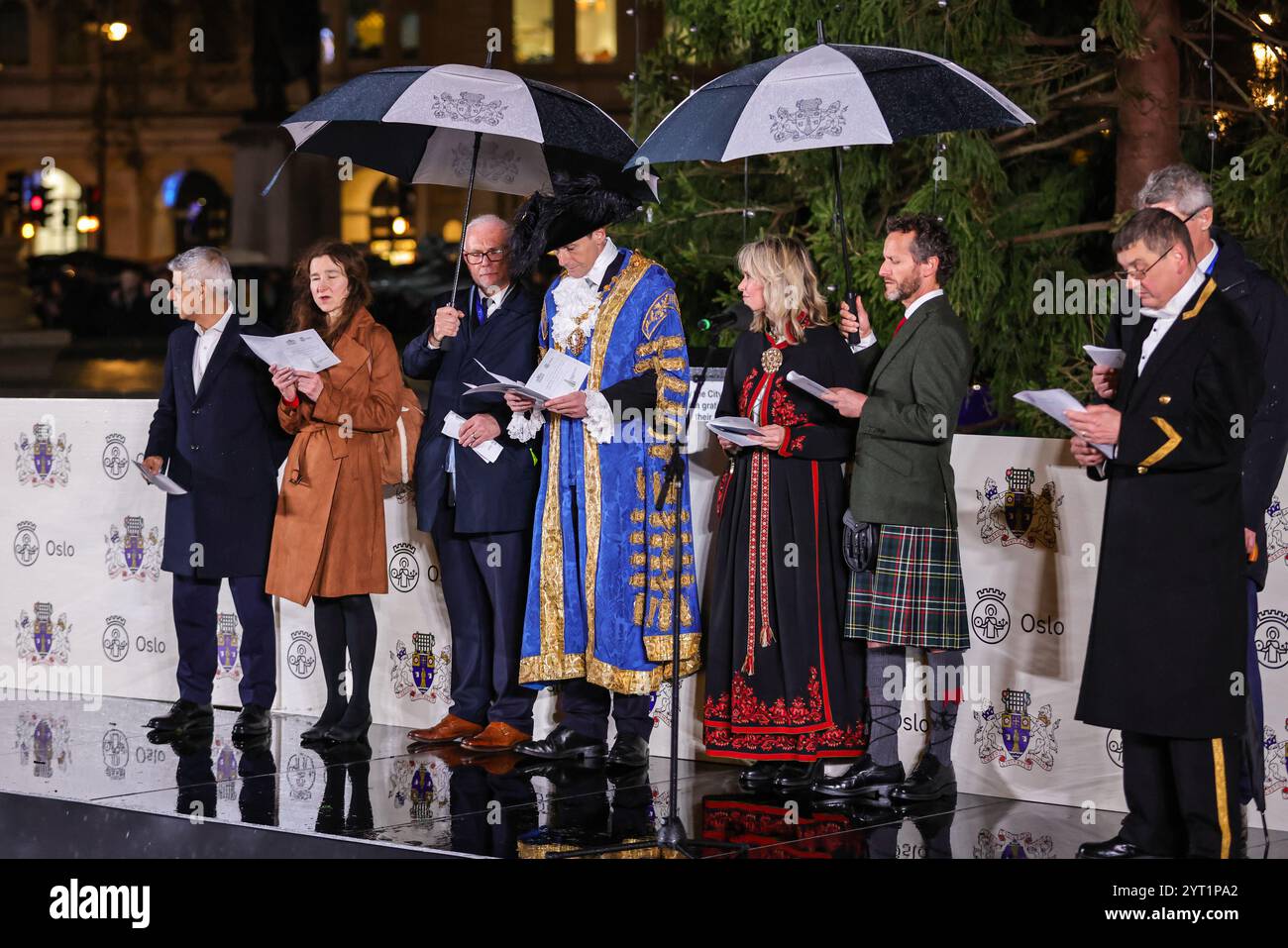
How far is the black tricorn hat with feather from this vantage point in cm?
541

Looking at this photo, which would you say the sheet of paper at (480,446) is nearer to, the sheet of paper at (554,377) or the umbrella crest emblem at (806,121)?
the sheet of paper at (554,377)

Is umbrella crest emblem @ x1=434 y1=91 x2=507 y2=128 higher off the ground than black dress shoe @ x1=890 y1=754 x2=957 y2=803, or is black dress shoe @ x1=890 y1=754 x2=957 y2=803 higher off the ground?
umbrella crest emblem @ x1=434 y1=91 x2=507 y2=128

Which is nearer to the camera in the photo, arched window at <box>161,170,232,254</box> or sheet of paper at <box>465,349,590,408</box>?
sheet of paper at <box>465,349,590,408</box>

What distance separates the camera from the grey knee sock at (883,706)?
4.97 meters

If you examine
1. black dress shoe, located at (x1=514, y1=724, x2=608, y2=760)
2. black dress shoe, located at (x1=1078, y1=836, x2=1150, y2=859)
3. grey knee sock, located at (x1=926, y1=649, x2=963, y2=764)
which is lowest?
black dress shoe, located at (x1=1078, y1=836, x2=1150, y2=859)

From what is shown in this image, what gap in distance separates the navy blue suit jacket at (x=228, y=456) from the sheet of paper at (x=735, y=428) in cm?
178

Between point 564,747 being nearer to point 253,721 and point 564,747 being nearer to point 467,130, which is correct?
point 253,721

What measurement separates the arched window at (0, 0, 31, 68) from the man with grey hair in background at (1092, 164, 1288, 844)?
2407cm

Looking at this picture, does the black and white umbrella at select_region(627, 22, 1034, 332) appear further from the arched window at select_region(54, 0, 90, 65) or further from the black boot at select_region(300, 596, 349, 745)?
the arched window at select_region(54, 0, 90, 65)

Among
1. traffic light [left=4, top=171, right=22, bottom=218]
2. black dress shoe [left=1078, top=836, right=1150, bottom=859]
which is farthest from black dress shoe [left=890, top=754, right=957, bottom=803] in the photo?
traffic light [left=4, top=171, right=22, bottom=218]

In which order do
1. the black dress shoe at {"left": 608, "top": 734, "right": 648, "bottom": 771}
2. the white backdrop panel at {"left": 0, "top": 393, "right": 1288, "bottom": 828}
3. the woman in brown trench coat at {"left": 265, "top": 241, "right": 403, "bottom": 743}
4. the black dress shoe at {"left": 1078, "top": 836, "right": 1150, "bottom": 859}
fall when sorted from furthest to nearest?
the woman in brown trench coat at {"left": 265, "top": 241, "right": 403, "bottom": 743} → the black dress shoe at {"left": 608, "top": 734, "right": 648, "bottom": 771} → the white backdrop panel at {"left": 0, "top": 393, "right": 1288, "bottom": 828} → the black dress shoe at {"left": 1078, "top": 836, "right": 1150, "bottom": 859}

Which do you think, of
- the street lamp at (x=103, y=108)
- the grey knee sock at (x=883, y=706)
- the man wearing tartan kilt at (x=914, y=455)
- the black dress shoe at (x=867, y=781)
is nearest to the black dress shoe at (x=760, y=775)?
the black dress shoe at (x=867, y=781)

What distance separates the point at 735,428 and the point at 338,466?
1504 millimetres
